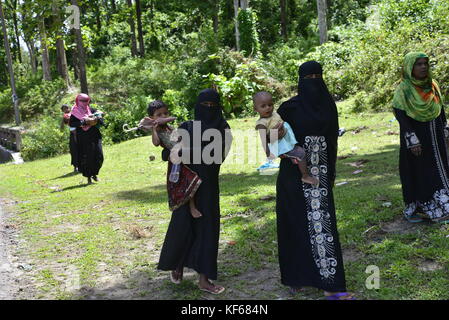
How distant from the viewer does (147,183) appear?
11.2m

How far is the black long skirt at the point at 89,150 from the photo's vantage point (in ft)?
36.8

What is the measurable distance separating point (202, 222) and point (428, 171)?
9.21 ft

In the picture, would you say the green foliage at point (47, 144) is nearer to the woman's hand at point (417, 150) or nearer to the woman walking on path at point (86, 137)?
the woman walking on path at point (86, 137)

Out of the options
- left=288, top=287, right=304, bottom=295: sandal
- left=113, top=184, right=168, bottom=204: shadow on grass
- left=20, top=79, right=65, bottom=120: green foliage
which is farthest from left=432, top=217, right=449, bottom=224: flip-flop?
left=20, top=79, right=65, bottom=120: green foliage

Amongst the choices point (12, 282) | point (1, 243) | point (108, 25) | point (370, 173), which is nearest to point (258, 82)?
point (370, 173)

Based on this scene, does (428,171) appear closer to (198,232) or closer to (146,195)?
(198,232)

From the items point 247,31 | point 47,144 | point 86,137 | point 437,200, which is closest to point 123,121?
point 47,144

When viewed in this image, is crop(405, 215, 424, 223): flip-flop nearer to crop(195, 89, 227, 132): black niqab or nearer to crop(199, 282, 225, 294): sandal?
crop(199, 282, 225, 294): sandal

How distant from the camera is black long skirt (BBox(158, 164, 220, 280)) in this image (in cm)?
468

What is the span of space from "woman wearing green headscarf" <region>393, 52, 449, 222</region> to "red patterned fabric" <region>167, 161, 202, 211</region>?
266 centimetres

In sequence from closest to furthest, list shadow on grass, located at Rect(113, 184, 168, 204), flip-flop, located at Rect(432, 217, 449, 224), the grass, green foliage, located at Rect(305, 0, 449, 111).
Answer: the grass < flip-flop, located at Rect(432, 217, 449, 224) < shadow on grass, located at Rect(113, 184, 168, 204) < green foliage, located at Rect(305, 0, 449, 111)

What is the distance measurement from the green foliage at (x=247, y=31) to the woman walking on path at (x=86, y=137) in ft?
47.1
